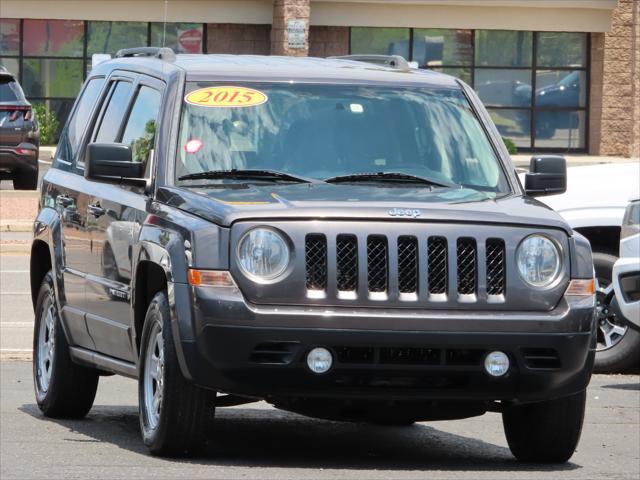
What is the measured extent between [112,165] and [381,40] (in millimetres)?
37656

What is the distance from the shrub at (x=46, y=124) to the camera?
4262cm

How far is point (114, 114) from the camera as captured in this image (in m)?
9.11

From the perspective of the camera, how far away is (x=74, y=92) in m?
44.7

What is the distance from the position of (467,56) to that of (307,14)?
4575 mm

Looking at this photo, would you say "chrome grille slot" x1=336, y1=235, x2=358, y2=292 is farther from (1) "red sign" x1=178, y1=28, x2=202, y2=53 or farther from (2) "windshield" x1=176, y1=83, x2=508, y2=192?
(1) "red sign" x1=178, y1=28, x2=202, y2=53

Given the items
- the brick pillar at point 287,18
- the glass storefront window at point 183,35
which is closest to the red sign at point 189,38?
the glass storefront window at point 183,35

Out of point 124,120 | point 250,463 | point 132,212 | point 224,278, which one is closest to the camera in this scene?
point 224,278

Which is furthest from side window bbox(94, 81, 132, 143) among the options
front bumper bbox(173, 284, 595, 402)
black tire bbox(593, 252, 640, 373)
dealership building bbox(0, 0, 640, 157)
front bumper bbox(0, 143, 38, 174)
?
dealership building bbox(0, 0, 640, 157)

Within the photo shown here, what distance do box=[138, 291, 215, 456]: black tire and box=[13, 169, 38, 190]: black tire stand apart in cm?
1947

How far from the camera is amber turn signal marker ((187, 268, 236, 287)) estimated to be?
23.4ft

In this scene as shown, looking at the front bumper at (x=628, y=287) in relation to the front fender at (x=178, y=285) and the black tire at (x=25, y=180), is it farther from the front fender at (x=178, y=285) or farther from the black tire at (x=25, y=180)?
the black tire at (x=25, y=180)

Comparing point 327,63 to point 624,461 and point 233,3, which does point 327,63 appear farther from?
point 233,3

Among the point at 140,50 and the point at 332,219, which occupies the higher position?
the point at 140,50

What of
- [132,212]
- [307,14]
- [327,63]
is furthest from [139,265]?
[307,14]
